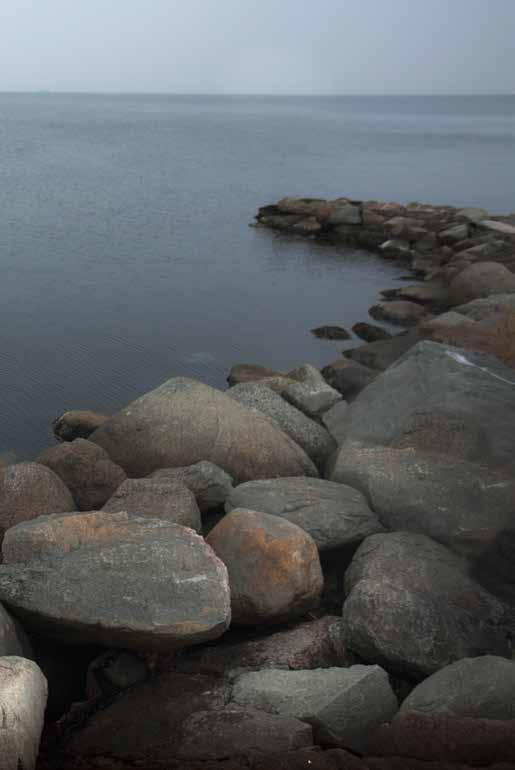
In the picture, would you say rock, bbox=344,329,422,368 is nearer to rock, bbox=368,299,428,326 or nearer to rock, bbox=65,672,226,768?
rock, bbox=368,299,428,326

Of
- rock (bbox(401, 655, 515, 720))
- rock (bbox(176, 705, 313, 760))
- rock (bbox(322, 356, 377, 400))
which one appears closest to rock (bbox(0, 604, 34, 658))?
rock (bbox(176, 705, 313, 760))

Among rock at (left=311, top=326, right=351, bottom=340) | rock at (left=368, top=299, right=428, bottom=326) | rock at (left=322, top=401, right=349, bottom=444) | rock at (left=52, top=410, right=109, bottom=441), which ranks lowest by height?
rock at (left=311, top=326, right=351, bottom=340)

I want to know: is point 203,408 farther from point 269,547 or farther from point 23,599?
point 23,599

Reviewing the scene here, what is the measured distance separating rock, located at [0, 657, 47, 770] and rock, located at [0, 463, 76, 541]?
213cm

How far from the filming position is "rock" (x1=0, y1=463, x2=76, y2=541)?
6.46m

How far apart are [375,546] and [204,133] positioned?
76050mm

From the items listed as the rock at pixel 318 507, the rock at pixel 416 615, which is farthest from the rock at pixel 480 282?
the rock at pixel 416 615

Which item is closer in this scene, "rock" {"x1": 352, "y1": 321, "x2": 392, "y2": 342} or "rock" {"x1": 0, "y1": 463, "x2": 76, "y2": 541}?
"rock" {"x1": 0, "y1": 463, "x2": 76, "y2": 541}

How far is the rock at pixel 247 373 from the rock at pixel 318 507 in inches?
196

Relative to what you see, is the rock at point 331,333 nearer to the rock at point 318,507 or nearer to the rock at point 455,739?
the rock at point 318,507

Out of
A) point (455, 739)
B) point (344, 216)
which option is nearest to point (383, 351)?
point (455, 739)

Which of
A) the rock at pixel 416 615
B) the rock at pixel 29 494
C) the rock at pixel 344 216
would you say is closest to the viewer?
the rock at pixel 416 615

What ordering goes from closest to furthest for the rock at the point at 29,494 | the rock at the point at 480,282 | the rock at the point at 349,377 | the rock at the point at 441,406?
the rock at the point at 29,494 < the rock at the point at 441,406 < the rock at the point at 349,377 < the rock at the point at 480,282

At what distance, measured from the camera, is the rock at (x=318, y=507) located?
20.4 feet
